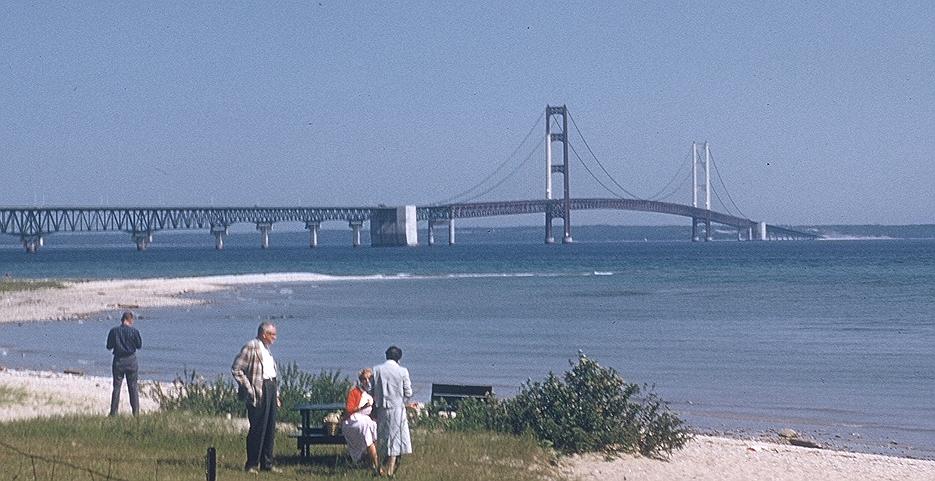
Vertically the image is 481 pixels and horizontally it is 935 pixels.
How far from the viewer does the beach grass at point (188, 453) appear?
9148 millimetres

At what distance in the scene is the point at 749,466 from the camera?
11.4m

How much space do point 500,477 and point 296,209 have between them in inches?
4630

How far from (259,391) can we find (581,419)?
3.27 m

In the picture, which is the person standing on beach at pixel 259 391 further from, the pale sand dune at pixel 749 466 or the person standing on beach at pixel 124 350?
the person standing on beach at pixel 124 350

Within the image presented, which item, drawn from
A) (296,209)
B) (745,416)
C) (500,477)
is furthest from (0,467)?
(296,209)

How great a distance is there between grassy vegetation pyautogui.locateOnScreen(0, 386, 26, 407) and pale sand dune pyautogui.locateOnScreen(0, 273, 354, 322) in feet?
60.2

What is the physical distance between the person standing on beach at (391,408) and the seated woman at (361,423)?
0.39ft

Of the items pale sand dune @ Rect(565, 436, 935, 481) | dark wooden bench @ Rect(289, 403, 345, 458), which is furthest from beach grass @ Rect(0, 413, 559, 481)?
pale sand dune @ Rect(565, 436, 935, 481)

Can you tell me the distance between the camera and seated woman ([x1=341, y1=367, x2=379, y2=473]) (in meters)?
9.68

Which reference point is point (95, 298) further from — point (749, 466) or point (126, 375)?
point (749, 466)

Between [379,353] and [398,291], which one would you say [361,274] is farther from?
[379,353]

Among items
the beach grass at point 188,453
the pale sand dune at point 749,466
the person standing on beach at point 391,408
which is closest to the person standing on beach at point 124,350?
the beach grass at point 188,453

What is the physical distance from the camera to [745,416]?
50.5 ft

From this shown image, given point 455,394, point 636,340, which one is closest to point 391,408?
point 455,394
